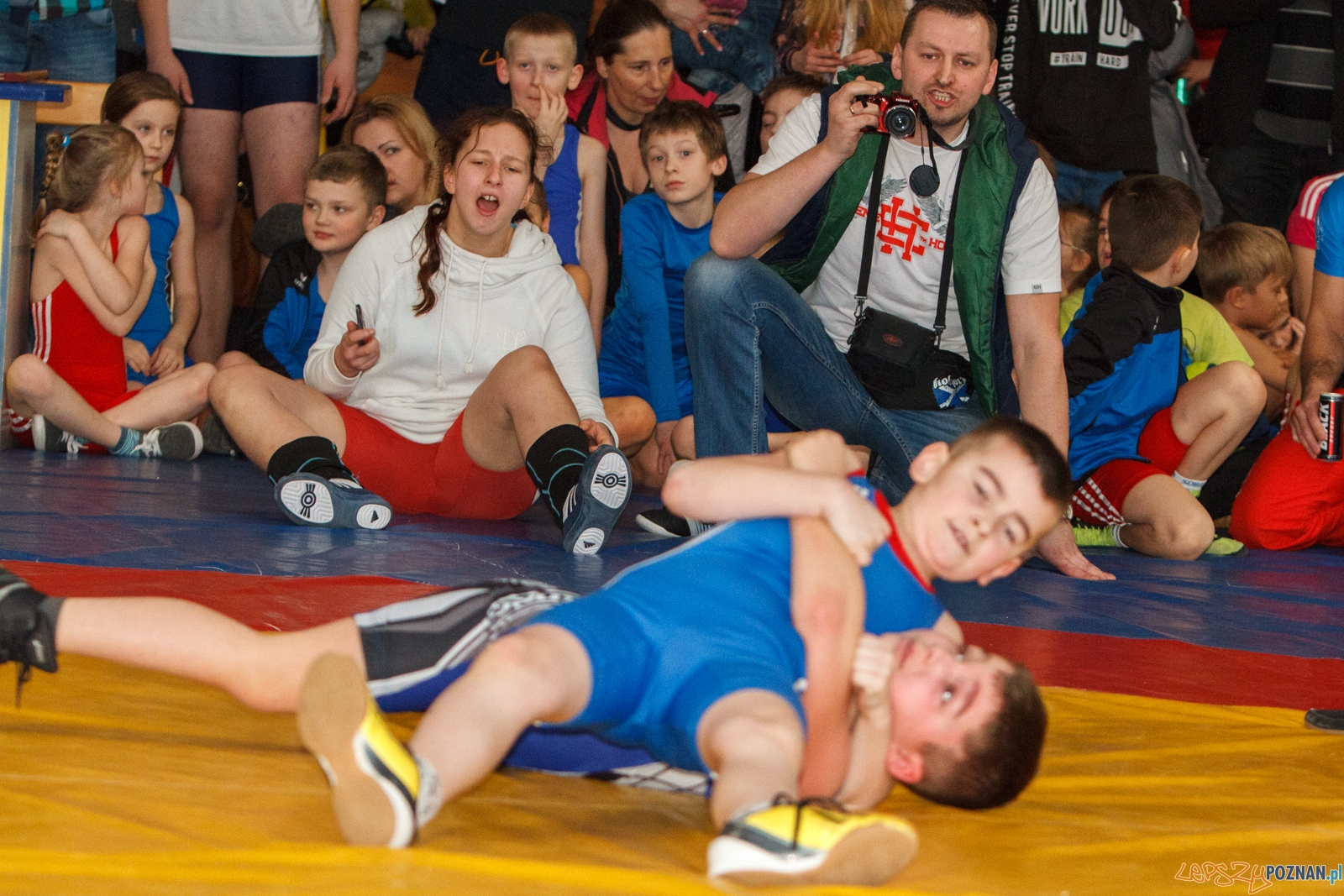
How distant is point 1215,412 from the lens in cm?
447

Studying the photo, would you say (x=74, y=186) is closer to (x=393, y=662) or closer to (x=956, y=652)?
(x=393, y=662)

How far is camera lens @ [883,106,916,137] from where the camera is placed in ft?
10.5

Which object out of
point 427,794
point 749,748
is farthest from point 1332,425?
point 427,794

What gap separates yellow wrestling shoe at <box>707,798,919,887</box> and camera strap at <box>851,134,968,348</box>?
7.69 ft

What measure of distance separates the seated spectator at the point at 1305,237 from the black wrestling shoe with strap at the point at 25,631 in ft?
15.3

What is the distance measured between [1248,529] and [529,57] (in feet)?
10.5

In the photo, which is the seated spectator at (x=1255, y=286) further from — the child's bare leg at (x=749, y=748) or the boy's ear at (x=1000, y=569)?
the child's bare leg at (x=749, y=748)

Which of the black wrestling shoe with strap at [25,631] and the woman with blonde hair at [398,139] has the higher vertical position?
the woman with blonde hair at [398,139]

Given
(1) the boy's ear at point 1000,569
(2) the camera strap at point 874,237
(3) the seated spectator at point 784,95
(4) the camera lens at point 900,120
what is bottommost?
(1) the boy's ear at point 1000,569

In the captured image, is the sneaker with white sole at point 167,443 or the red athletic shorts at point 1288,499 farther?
the sneaker with white sole at point 167,443

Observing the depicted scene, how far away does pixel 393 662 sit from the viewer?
1.84m

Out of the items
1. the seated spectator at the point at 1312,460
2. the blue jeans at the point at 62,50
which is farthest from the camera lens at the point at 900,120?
the blue jeans at the point at 62,50

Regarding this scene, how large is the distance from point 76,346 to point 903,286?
3.17 meters

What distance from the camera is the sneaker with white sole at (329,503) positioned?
3475 mm
